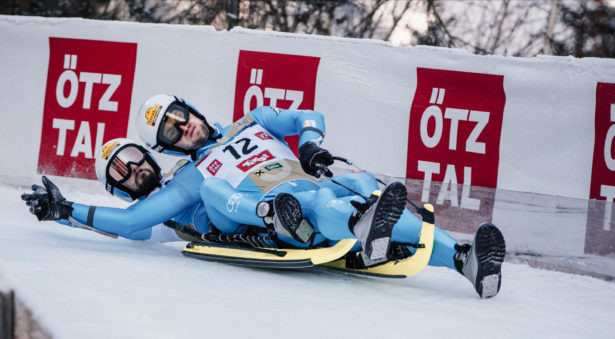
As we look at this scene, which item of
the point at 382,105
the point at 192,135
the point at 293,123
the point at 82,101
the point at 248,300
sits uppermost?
the point at 382,105

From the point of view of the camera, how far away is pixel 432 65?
430 cm

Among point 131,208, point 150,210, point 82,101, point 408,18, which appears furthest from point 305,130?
point 408,18

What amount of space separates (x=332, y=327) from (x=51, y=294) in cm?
89

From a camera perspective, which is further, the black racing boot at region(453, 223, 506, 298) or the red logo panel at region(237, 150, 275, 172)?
the red logo panel at region(237, 150, 275, 172)

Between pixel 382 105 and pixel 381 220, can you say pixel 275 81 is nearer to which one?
pixel 382 105

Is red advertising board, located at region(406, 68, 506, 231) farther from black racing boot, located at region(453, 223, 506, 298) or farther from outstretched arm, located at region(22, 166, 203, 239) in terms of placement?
outstretched arm, located at region(22, 166, 203, 239)

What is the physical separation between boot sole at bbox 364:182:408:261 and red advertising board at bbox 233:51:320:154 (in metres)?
2.21

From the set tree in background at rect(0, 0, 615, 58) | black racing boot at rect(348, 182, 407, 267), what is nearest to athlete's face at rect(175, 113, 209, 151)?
black racing boot at rect(348, 182, 407, 267)

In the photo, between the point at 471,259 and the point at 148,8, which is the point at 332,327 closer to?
the point at 471,259

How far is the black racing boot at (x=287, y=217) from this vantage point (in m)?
2.58

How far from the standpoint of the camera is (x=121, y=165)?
343 cm

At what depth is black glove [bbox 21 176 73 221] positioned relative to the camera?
3.19 metres

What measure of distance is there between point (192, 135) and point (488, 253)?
5.55ft

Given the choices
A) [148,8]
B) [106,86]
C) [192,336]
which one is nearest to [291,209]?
[192,336]
